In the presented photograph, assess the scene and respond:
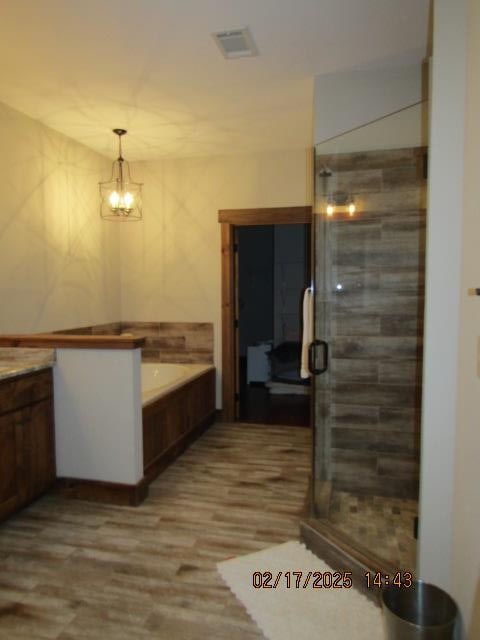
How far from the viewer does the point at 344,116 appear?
9.73 ft

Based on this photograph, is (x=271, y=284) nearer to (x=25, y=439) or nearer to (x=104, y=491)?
(x=104, y=491)

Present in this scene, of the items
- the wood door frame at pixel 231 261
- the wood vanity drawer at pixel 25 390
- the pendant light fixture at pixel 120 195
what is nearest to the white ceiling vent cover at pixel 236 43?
the pendant light fixture at pixel 120 195

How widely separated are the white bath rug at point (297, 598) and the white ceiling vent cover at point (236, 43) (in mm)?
2776

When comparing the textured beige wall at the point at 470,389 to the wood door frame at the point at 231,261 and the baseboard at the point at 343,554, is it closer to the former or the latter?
the baseboard at the point at 343,554

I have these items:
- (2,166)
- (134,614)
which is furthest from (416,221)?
(2,166)

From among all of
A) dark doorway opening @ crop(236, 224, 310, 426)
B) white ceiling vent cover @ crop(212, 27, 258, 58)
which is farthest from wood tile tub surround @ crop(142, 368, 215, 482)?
white ceiling vent cover @ crop(212, 27, 258, 58)

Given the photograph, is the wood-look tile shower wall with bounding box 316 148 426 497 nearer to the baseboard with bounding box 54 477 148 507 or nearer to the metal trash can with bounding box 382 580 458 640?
the baseboard with bounding box 54 477 148 507

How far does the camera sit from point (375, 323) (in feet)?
9.93

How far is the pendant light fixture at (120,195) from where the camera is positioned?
13.0ft

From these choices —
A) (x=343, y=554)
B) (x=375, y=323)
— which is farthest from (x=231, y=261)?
(x=343, y=554)

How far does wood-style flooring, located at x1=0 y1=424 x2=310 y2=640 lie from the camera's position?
1.87 meters

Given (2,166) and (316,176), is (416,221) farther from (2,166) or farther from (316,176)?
(2,166)

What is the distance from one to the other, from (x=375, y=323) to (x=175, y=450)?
1.88m

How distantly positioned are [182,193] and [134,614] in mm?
3764
